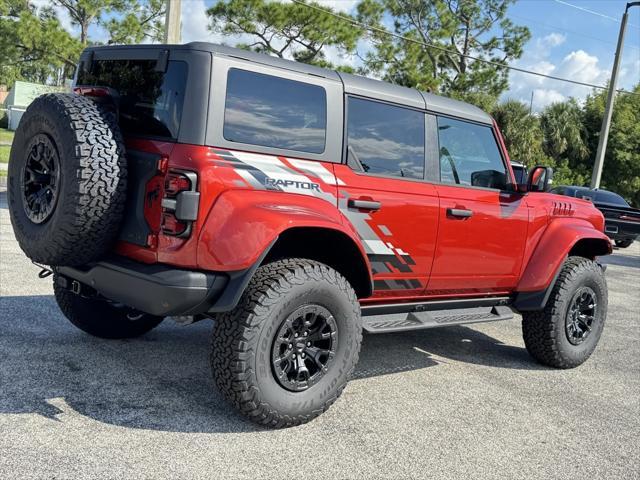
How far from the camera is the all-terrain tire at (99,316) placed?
4570 mm

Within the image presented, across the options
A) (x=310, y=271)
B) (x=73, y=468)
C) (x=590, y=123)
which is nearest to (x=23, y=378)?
(x=73, y=468)

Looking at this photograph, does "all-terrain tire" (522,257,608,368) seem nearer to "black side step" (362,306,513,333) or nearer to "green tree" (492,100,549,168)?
"black side step" (362,306,513,333)

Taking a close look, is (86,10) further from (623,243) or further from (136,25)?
(623,243)

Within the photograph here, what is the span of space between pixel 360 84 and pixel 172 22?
7.60 meters

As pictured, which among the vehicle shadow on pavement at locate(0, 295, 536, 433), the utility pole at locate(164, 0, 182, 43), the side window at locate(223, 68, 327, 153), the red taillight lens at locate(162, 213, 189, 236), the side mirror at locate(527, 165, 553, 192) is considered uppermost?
the utility pole at locate(164, 0, 182, 43)

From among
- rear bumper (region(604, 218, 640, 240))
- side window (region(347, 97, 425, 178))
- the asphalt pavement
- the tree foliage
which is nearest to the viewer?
the asphalt pavement

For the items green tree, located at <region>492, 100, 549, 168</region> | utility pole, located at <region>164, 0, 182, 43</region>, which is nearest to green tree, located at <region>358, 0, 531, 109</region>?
green tree, located at <region>492, 100, 549, 168</region>

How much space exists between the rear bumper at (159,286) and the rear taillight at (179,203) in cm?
21

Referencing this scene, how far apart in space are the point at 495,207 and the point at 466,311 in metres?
0.79

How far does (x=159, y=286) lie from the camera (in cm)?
321

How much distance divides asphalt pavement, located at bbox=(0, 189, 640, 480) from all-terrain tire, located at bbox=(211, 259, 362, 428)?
0.14 metres

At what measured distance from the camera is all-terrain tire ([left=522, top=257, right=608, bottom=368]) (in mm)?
5137

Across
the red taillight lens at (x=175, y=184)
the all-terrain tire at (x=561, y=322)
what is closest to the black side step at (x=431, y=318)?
the all-terrain tire at (x=561, y=322)

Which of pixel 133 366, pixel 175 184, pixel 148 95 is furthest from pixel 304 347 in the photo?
pixel 148 95
